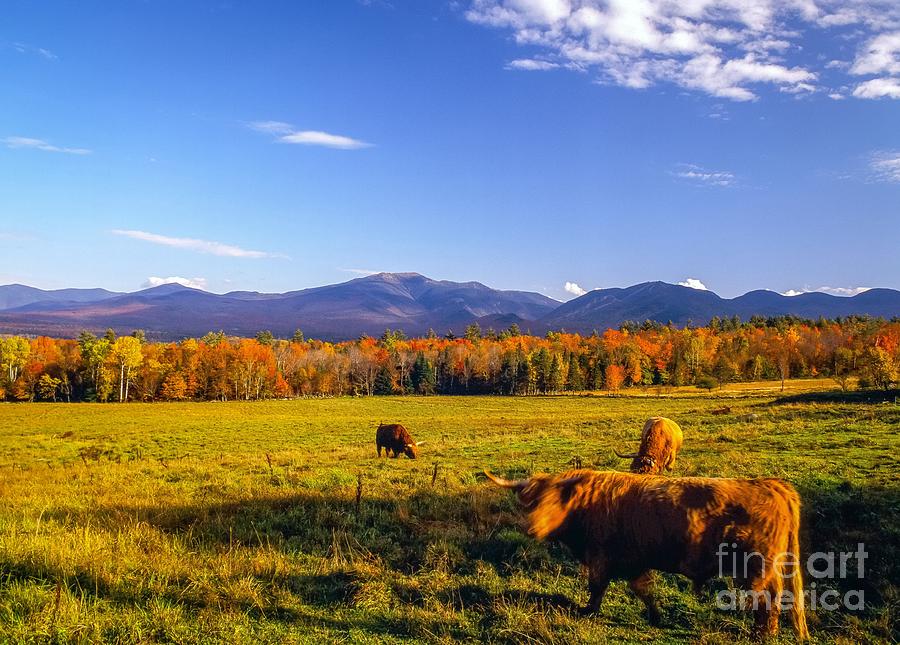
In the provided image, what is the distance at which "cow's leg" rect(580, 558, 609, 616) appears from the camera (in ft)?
18.1

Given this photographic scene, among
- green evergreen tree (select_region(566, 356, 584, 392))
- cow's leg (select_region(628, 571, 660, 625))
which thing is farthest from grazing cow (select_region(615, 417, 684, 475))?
green evergreen tree (select_region(566, 356, 584, 392))

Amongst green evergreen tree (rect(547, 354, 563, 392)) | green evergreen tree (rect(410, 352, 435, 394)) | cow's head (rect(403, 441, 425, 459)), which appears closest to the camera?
cow's head (rect(403, 441, 425, 459))

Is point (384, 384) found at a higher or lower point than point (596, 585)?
lower

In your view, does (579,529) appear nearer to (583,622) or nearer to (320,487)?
(583,622)

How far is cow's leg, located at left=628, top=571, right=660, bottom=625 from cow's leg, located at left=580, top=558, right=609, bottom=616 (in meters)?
0.34

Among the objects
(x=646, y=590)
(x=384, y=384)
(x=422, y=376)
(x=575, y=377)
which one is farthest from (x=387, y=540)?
(x=422, y=376)

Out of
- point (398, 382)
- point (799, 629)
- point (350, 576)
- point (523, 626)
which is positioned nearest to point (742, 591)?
point (799, 629)

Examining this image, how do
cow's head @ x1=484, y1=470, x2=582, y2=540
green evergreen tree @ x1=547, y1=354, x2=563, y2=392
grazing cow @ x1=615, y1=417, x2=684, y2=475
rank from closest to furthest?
cow's head @ x1=484, y1=470, x2=582, y2=540, grazing cow @ x1=615, y1=417, x2=684, y2=475, green evergreen tree @ x1=547, y1=354, x2=563, y2=392

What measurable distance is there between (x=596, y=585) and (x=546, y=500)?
3.43 feet

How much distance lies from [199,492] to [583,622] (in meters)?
9.84

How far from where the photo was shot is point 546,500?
5879 mm

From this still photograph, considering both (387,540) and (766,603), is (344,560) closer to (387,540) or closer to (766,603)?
(387,540)

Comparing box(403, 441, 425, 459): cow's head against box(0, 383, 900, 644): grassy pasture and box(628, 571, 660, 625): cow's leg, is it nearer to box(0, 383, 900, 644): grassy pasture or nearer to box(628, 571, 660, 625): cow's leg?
box(0, 383, 900, 644): grassy pasture

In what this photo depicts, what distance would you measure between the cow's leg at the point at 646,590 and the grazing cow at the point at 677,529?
0.04 feet
